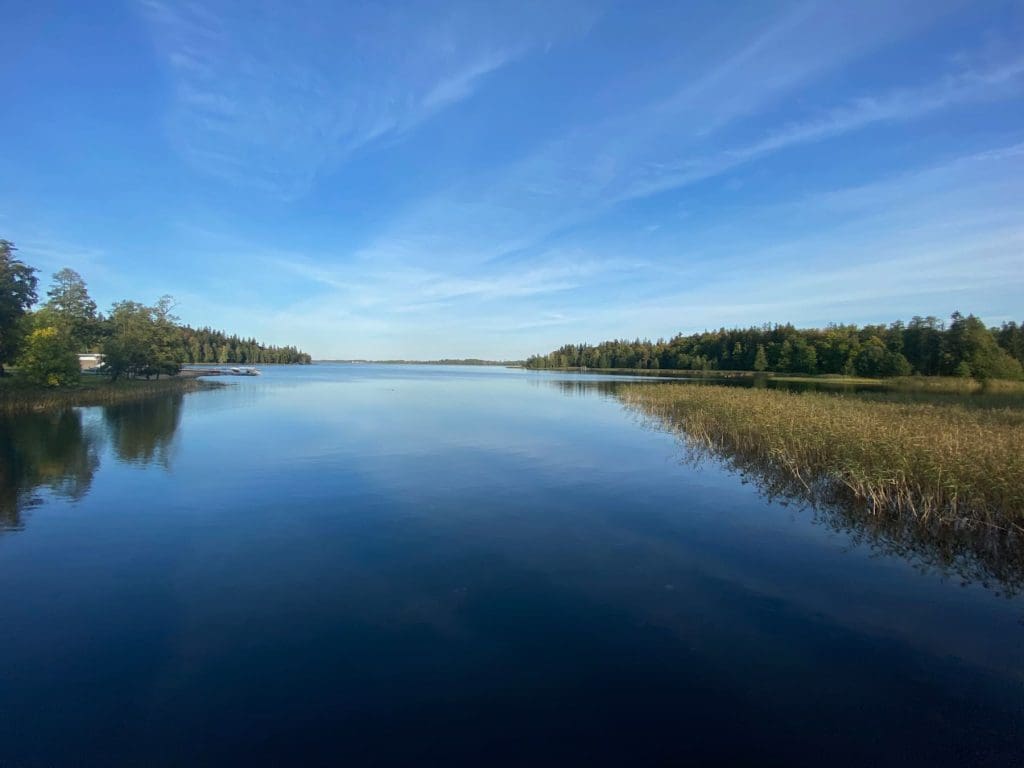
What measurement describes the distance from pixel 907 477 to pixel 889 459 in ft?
2.88

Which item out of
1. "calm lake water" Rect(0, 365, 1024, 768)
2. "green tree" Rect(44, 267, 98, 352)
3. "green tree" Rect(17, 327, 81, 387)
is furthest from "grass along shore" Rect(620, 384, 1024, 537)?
"green tree" Rect(44, 267, 98, 352)

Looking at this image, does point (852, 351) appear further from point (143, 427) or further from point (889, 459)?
point (143, 427)

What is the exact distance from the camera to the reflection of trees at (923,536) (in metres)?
8.55

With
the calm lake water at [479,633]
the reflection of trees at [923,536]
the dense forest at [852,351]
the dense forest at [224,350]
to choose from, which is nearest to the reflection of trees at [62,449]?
the calm lake water at [479,633]

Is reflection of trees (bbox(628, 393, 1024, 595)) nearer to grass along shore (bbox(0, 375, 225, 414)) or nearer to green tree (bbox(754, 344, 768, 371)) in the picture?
grass along shore (bbox(0, 375, 225, 414))

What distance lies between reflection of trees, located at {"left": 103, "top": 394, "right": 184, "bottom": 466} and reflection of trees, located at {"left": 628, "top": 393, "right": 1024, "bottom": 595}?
1923cm

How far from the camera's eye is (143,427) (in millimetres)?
24125

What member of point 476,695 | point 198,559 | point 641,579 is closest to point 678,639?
point 641,579

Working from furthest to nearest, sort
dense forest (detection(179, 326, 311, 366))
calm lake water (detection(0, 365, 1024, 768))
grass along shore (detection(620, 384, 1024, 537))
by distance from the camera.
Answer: dense forest (detection(179, 326, 311, 366))
grass along shore (detection(620, 384, 1024, 537))
calm lake water (detection(0, 365, 1024, 768))

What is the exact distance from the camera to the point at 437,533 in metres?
10.2

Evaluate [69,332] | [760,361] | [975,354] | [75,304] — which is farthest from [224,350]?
[975,354]

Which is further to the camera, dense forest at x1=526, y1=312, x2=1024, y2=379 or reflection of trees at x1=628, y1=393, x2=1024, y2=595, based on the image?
dense forest at x1=526, y1=312, x2=1024, y2=379

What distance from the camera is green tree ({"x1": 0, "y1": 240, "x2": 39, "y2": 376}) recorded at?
31656mm

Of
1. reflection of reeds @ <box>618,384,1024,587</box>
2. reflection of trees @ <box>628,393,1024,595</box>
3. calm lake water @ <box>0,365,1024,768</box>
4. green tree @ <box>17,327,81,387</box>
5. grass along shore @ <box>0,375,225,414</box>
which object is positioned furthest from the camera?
green tree @ <box>17,327,81,387</box>
